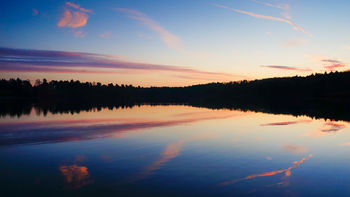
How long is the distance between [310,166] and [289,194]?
4715 millimetres

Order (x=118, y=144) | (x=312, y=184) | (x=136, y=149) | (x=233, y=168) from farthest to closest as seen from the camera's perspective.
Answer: (x=118, y=144) < (x=136, y=149) < (x=233, y=168) < (x=312, y=184)

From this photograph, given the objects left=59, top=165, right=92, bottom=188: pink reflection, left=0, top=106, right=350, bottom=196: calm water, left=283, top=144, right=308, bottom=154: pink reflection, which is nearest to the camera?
left=0, top=106, right=350, bottom=196: calm water

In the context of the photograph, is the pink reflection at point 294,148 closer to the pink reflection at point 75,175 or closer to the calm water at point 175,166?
the calm water at point 175,166

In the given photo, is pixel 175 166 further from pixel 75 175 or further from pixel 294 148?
pixel 294 148

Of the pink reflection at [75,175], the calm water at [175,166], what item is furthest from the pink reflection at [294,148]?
the pink reflection at [75,175]

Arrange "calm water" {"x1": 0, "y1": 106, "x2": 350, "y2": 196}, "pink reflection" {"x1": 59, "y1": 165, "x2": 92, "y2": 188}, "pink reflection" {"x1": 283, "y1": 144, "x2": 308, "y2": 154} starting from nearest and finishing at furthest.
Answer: "calm water" {"x1": 0, "y1": 106, "x2": 350, "y2": 196}, "pink reflection" {"x1": 59, "y1": 165, "x2": 92, "y2": 188}, "pink reflection" {"x1": 283, "y1": 144, "x2": 308, "y2": 154}

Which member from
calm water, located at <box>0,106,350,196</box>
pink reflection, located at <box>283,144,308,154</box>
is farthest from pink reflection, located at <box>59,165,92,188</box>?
pink reflection, located at <box>283,144,308,154</box>

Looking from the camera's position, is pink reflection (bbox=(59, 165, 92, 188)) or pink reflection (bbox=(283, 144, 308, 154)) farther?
pink reflection (bbox=(283, 144, 308, 154))

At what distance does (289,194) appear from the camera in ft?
32.1

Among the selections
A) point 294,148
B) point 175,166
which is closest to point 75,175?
point 175,166

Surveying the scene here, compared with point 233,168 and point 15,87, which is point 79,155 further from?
point 15,87

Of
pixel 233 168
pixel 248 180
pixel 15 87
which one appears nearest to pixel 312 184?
pixel 248 180

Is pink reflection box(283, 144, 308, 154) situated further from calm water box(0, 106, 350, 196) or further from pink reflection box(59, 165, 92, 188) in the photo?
pink reflection box(59, 165, 92, 188)

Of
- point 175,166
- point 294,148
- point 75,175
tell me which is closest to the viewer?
point 75,175
